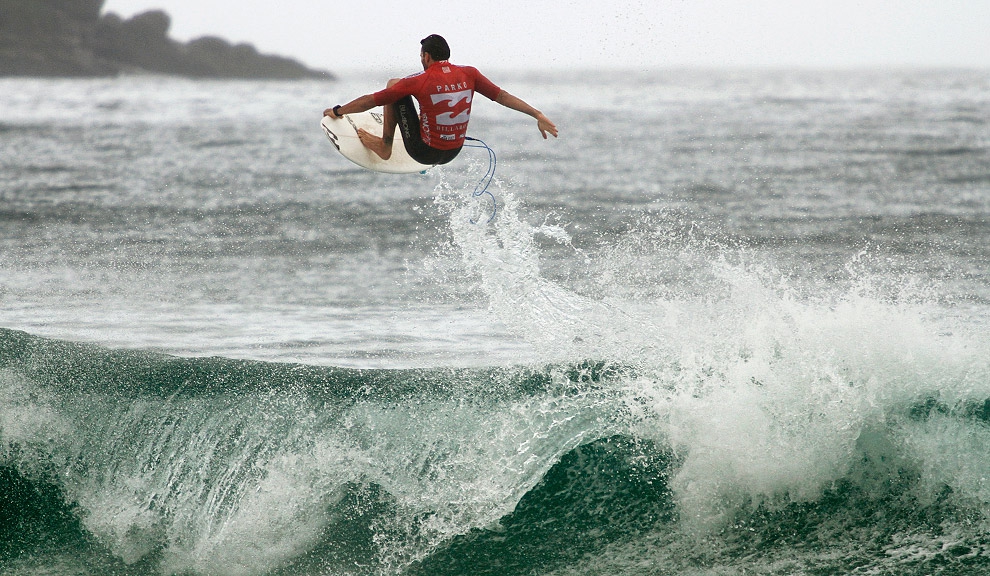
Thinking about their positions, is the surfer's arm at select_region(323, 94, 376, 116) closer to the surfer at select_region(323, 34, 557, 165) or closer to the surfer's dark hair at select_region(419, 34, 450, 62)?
the surfer at select_region(323, 34, 557, 165)

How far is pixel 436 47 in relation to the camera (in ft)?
21.1

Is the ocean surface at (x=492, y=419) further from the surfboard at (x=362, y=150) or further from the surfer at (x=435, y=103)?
the surfer at (x=435, y=103)

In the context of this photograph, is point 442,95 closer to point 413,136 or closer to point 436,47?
point 436,47

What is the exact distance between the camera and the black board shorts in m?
6.86

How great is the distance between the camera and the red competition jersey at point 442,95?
Result: 21.3ft

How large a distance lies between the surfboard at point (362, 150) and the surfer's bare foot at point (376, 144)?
0.04 meters

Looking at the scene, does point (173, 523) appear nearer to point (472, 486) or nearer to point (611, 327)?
point (472, 486)

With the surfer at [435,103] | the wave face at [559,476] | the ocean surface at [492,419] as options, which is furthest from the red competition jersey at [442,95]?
the wave face at [559,476]

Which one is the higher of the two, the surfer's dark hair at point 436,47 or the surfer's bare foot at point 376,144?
the surfer's dark hair at point 436,47

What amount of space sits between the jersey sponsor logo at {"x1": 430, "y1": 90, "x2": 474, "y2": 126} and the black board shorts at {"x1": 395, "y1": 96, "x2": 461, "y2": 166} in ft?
0.86

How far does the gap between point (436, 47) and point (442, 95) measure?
327 mm

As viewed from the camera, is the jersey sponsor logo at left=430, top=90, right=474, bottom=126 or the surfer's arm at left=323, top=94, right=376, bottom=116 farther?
the jersey sponsor logo at left=430, top=90, right=474, bottom=126

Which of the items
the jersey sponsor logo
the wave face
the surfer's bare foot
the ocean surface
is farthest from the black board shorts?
the wave face

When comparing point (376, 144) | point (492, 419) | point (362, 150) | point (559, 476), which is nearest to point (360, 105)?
point (376, 144)
